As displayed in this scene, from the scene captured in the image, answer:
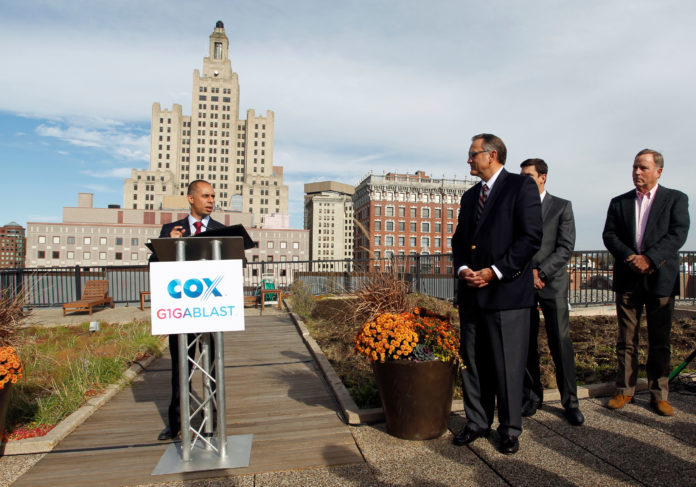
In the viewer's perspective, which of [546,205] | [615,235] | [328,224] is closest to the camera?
[546,205]

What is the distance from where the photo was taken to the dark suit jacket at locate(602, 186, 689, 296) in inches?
155

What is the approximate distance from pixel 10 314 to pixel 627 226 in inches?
269

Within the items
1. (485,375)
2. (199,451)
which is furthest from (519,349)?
(199,451)

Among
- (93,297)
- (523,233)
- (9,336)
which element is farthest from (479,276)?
(93,297)

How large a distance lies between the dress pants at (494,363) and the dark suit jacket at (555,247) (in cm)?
67

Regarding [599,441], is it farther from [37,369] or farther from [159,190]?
[159,190]

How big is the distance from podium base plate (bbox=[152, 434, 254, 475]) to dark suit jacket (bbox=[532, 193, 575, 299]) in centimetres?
280

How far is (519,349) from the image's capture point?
3.35 meters

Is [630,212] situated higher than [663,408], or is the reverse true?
[630,212]

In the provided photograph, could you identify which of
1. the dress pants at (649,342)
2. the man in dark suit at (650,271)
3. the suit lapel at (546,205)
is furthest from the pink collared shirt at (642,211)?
the suit lapel at (546,205)

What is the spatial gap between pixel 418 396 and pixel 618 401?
1.97 meters

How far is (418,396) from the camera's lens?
11.0 ft

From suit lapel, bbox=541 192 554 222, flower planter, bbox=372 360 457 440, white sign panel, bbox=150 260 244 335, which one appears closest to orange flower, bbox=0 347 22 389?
white sign panel, bbox=150 260 244 335

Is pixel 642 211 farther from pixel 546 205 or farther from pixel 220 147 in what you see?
pixel 220 147
